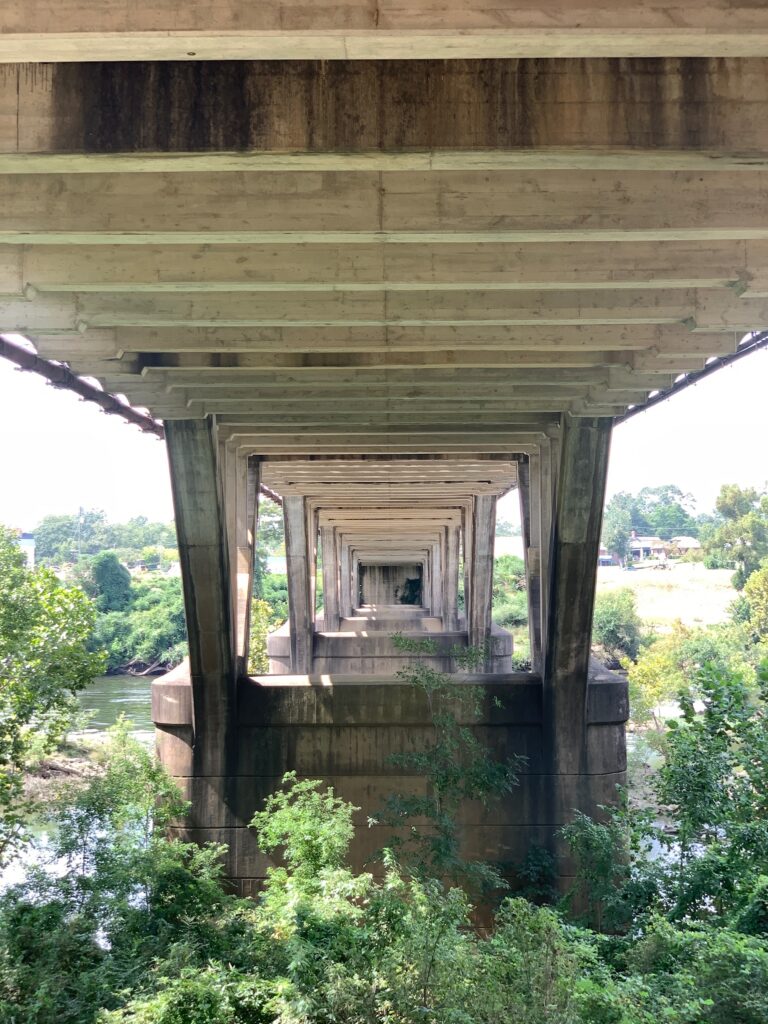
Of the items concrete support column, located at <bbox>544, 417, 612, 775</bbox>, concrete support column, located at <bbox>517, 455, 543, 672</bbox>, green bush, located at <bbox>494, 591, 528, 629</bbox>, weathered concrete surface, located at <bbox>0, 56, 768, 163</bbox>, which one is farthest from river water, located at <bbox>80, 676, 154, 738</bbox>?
green bush, located at <bbox>494, 591, 528, 629</bbox>

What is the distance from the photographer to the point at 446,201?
22.6ft

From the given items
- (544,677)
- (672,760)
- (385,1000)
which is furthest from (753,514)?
(385,1000)

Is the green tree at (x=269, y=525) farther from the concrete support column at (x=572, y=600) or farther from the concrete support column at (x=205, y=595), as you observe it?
the concrete support column at (x=572, y=600)

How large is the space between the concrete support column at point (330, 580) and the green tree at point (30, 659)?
25.8m

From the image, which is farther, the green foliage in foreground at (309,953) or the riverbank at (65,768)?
the riverbank at (65,768)

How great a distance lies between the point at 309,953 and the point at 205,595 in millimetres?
8763

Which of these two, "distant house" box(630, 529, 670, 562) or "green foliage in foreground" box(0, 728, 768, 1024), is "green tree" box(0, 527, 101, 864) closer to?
"green foliage in foreground" box(0, 728, 768, 1024)

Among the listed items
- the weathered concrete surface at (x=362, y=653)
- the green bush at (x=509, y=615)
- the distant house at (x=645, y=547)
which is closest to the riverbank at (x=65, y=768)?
the weathered concrete surface at (x=362, y=653)

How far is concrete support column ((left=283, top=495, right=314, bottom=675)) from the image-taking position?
96.1 ft

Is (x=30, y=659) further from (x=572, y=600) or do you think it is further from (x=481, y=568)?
(x=481, y=568)

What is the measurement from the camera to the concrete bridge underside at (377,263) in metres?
4.93

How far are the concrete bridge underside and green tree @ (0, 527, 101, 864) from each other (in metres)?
2.86

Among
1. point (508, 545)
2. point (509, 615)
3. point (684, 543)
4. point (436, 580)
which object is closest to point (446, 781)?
point (436, 580)

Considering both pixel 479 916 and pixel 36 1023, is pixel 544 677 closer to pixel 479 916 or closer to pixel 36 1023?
pixel 479 916
